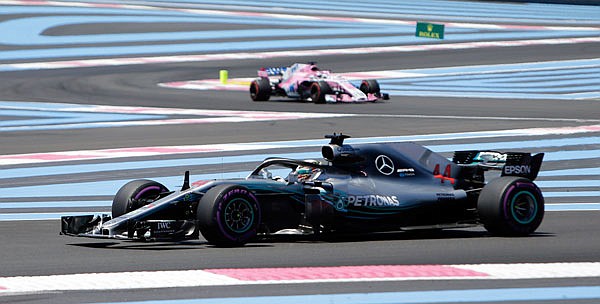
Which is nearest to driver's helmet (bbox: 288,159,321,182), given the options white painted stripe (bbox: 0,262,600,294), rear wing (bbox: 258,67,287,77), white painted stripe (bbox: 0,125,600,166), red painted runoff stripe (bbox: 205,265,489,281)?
red painted runoff stripe (bbox: 205,265,489,281)

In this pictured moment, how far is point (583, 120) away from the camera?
26484 millimetres

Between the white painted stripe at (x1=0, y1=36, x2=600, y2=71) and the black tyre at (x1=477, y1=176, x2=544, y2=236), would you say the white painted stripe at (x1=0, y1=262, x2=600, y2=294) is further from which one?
the white painted stripe at (x1=0, y1=36, x2=600, y2=71)

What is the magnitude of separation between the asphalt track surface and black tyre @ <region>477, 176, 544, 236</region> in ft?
0.58

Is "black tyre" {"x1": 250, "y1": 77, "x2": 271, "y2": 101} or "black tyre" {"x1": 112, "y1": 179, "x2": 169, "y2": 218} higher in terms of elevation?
"black tyre" {"x1": 250, "y1": 77, "x2": 271, "y2": 101}

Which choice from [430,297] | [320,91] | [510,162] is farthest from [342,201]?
[320,91]

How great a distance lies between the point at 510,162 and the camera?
40.3 ft

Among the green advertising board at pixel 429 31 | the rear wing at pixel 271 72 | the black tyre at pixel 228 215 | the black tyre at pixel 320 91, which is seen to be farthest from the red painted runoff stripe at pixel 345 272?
the green advertising board at pixel 429 31

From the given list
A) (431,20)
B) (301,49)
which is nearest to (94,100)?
(301,49)

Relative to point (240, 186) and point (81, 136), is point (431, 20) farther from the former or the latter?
point (240, 186)

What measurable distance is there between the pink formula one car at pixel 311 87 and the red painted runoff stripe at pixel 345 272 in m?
22.0

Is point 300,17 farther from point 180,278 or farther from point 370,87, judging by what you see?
point 180,278

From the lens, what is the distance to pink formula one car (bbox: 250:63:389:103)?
1247 inches

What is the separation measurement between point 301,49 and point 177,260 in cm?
3687

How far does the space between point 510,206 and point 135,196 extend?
3.49 m
